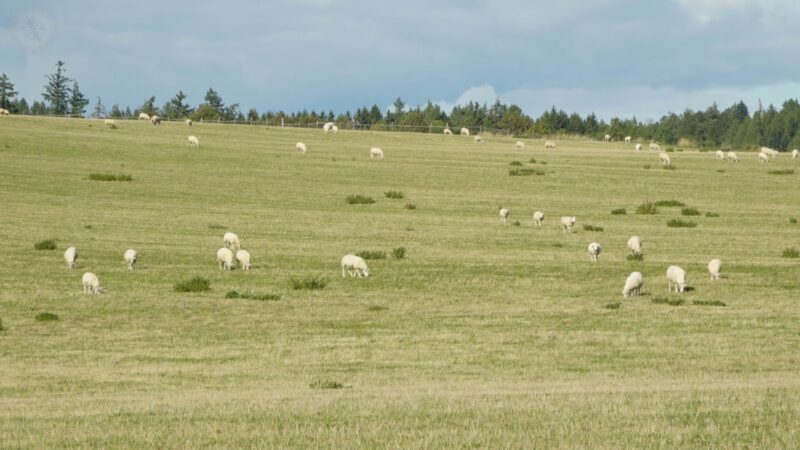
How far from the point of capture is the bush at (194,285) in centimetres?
3662

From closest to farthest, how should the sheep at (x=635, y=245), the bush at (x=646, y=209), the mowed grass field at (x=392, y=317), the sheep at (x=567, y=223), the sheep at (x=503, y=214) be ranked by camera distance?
the mowed grass field at (x=392, y=317) < the sheep at (x=635, y=245) < the sheep at (x=567, y=223) < the sheep at (x=503, y=214) < the bush at (x=646, y=209)

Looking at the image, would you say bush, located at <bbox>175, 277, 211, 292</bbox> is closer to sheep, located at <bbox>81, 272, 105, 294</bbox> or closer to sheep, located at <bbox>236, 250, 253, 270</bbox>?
sheep, located at <bbox>81, 272, 105, 294</bbox>

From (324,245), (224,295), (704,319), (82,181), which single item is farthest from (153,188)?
(704,319)

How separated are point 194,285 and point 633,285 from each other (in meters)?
14.6

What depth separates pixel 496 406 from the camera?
1689 centimetres

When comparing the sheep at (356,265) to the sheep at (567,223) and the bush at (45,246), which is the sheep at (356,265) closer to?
the bush at (45,246)

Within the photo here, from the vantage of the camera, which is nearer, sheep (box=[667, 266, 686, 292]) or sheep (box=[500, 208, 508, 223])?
sheep (box=[667, 266, 686, 292])

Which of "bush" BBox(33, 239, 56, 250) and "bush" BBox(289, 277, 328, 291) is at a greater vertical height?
"bush" BBox(289, 277, 328, 291)

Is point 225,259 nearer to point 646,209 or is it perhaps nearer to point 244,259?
point 244,259

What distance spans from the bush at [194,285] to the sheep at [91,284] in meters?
2.52

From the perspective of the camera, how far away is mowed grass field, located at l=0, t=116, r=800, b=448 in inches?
612

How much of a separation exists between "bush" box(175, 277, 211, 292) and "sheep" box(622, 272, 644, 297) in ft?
45.5

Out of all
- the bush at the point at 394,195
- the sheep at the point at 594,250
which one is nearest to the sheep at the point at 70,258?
the sheep at the point at 594,250

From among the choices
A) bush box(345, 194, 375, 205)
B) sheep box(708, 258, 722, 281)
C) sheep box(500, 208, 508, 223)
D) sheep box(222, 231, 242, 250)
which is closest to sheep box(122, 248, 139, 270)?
sheep box(222, 231, 242, 250)
